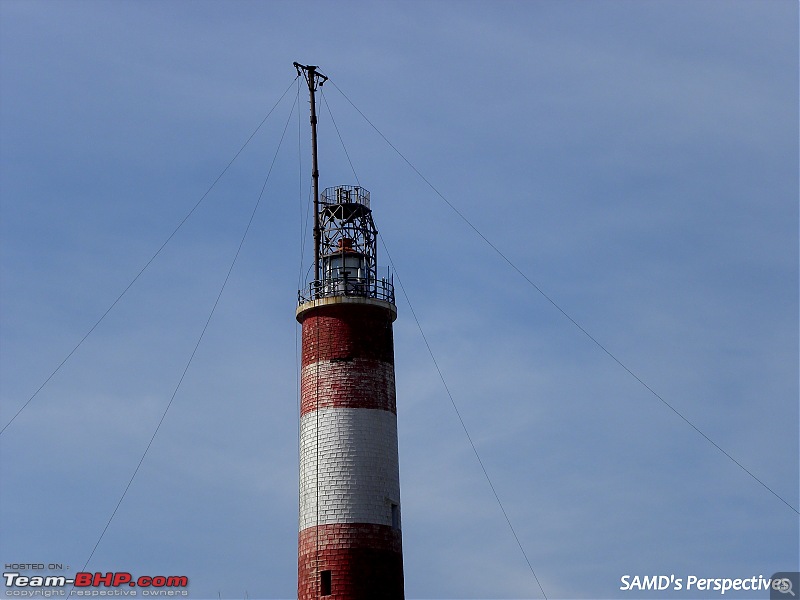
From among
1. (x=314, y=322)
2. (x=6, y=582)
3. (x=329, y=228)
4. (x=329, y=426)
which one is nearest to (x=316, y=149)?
(x=329, y=228)

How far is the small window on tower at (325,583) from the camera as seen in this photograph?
56.7 metres

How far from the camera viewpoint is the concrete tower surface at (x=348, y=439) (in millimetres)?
56906

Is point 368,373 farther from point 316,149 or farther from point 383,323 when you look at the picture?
A: point 316,149

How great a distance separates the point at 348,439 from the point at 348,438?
0.04 metres

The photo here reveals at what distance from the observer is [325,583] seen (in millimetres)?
56750

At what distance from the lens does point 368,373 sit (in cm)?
5897

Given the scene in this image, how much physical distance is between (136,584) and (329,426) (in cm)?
901

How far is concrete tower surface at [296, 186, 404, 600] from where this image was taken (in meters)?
56.9

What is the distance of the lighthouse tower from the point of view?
56906mm

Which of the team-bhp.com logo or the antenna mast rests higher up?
the antenna mast

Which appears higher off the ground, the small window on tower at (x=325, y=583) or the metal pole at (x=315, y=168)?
the metal pole at (x=315, y=168)

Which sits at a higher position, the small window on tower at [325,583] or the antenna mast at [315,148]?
the antenna mast at [315,148]

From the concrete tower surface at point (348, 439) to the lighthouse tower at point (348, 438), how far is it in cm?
4

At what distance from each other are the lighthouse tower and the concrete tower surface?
4cm
